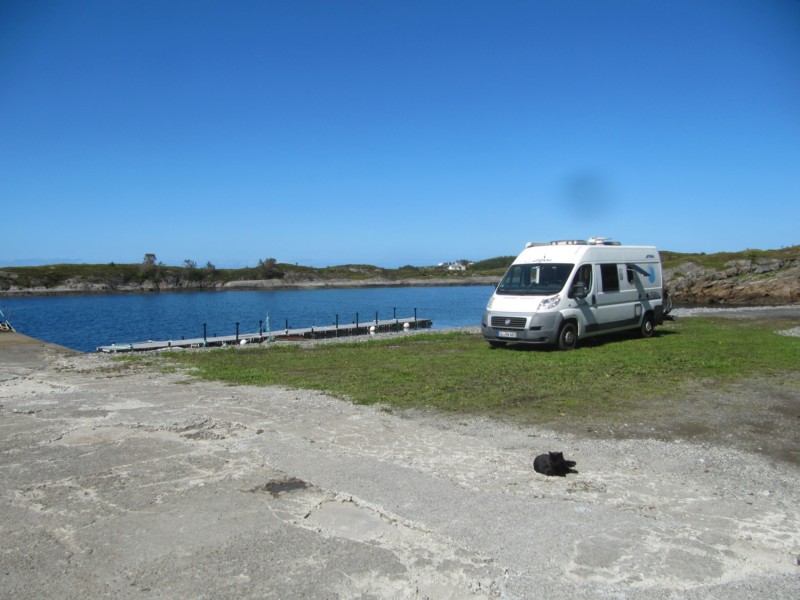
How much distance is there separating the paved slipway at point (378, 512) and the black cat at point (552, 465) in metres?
0.09

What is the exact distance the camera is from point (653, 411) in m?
8.28

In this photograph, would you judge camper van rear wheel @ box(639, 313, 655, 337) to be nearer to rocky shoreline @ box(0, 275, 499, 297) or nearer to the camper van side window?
the camper van side window

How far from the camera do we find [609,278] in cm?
1655

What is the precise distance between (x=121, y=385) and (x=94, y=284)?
136 meters

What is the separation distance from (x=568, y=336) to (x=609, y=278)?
2590 millimetres

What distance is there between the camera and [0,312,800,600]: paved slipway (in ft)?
12.4

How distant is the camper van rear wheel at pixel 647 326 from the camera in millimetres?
17922

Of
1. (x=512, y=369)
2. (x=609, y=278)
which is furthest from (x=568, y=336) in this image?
(x=512, y=369)

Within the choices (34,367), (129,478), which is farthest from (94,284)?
(129,478)

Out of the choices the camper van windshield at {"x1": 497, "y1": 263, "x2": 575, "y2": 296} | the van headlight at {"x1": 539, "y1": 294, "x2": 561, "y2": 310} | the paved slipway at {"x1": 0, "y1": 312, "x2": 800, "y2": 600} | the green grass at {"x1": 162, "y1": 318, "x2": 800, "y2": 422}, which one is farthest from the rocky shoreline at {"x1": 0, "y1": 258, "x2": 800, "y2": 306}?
the paved slipway at {"x1": 0, "y1": 312, "x2": 800, "y2": 600}

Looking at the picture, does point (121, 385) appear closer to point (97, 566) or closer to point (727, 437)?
point (97, 566)

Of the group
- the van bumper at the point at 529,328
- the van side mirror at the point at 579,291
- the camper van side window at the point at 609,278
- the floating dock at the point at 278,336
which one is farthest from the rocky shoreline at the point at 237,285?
the van bumper at the point at 529,328

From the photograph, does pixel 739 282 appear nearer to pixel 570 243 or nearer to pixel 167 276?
pixel 570 243

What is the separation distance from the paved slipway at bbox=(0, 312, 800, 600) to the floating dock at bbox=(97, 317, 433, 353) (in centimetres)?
2217
